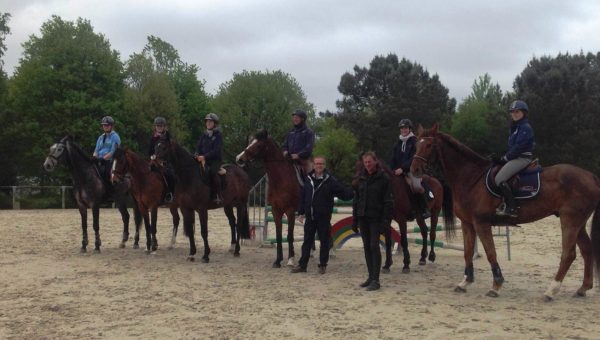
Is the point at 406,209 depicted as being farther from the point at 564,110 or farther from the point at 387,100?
the point at 387,100

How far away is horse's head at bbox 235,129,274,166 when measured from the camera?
9656 mm

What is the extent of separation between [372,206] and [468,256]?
5.81ft

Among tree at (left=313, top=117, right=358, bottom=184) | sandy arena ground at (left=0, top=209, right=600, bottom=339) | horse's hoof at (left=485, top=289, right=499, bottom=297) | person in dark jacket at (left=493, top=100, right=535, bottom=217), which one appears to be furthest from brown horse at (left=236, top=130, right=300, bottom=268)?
tree at (left=313, top=117, right=358, bottom=184)

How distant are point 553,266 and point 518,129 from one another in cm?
437

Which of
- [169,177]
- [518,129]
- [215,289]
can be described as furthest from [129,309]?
[518,129]

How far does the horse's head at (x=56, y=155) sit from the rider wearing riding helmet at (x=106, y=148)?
2.25ft

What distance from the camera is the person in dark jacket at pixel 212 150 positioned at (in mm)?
11133

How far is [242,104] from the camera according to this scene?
1758 inches

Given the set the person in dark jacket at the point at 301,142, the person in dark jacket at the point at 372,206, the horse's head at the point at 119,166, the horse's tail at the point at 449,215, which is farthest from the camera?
the horse's head at the point at 119,166

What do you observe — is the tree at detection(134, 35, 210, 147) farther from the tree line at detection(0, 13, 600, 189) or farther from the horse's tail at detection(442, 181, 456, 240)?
the horse's tail at detection(442, 181, 456, 240)

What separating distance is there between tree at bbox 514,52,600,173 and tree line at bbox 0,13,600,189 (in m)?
0.08

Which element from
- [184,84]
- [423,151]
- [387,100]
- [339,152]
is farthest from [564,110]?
[423,151]

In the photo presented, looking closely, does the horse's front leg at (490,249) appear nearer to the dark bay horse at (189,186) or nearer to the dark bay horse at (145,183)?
the dark bay horse at (189,186)

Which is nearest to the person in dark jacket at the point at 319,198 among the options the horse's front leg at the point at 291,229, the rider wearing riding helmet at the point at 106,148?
the horse's front leg at the point at 291,229
